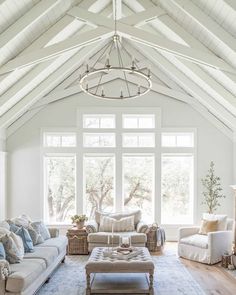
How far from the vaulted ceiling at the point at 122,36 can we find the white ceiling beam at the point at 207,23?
1 cm

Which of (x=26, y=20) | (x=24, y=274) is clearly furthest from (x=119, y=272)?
(x=26, y=20)

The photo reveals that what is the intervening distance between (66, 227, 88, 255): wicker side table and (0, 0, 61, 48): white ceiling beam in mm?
4148

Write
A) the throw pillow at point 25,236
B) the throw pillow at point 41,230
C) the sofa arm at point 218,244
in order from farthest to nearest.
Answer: the sofa arm at point 218,244 → the throw pillow at point 41,230 → the throw pillow at point 25,236

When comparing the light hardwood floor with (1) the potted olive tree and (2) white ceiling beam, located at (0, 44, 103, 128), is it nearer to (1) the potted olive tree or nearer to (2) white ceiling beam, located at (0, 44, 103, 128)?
(1) the potted olive tree

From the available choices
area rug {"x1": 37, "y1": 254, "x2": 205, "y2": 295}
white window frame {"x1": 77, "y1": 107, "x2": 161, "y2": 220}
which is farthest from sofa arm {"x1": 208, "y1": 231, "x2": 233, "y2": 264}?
white window frame {"x1": 77, "y1": 107, "x2": 161, "y2": 220}

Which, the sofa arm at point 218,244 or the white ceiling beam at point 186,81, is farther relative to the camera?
the white ceiling beam at point 186,81

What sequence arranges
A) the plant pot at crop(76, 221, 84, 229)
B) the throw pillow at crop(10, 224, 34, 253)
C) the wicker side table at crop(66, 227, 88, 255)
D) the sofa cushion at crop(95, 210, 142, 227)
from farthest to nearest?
the sofa cushion at crop(95, 210, 142, 227), the plant pot at crop(76, 221, 84, 229), the wicker side table at crop(66, 227, 88, 255), the throw pillow at crop(10, 224, 34, 253)

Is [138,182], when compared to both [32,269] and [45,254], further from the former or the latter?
[32,269]

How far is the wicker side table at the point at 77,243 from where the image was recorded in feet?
23.9

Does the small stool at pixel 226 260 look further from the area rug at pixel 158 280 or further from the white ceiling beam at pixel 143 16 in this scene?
the white ceiling beam at pixel 143 16

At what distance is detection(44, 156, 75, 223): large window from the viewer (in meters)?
8.80

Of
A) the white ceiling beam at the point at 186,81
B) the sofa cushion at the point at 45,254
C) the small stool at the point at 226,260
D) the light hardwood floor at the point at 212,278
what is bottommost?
the light hardwood floor at the point at 212,278

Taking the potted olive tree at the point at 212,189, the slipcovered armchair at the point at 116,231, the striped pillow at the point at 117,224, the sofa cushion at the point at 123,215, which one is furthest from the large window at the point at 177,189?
the striped pillow at the point at 117,224

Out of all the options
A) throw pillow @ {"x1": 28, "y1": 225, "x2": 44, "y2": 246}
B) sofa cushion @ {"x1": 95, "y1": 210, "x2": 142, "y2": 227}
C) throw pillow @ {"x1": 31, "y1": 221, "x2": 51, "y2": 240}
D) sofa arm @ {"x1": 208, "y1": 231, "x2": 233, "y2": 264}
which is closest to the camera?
throw pillow @ {"x1": 28, "y1": 225, "x2": 44, "y2": 246}
